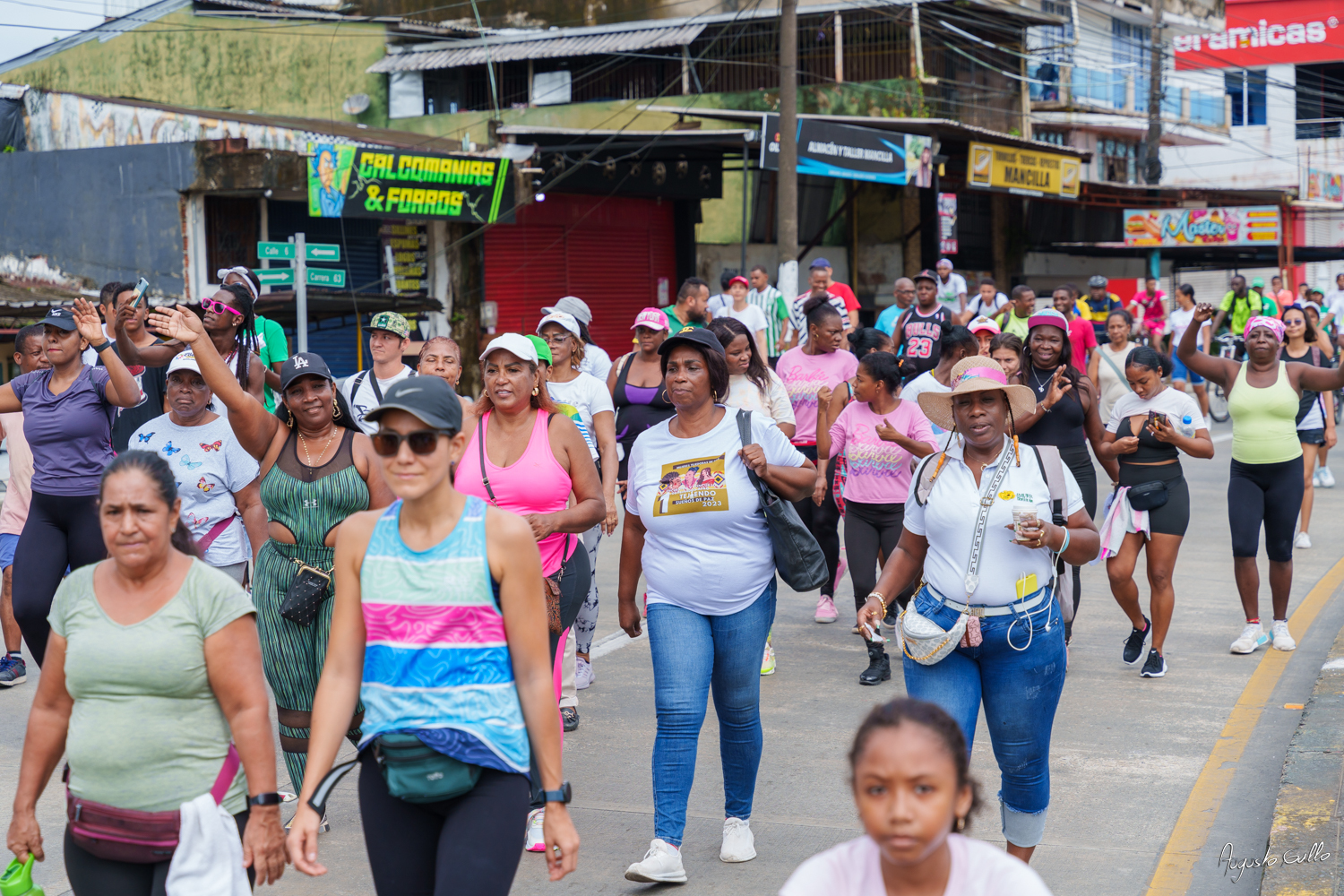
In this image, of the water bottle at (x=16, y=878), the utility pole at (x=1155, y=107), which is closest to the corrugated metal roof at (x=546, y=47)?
the utility pole at (x=1155, y=107)

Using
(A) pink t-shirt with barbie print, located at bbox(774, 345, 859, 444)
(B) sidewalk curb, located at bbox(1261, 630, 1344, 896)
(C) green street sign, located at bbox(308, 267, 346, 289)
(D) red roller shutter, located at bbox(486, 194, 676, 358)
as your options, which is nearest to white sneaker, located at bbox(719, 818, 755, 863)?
(B) sidewalk curb, located at bbox(1261, 630, 1344, 896)

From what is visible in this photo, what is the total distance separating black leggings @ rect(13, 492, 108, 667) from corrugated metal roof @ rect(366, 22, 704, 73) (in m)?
20.2

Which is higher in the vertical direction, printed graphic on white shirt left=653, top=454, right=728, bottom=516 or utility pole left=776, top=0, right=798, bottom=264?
utility pole left=776, top=0, right=798, bottom=264

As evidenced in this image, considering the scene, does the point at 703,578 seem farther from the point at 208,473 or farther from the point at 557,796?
the point at 208,473

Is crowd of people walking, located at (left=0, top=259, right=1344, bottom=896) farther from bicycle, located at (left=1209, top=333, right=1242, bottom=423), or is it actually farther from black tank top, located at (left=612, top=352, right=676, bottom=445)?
bicycle, located at (left=1209, top=333, right=1242, bottom=423)

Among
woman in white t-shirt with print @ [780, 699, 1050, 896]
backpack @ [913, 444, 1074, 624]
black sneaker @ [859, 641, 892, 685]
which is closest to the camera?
woman in white t-shirt with print @ [780, 699, 1050, 896]

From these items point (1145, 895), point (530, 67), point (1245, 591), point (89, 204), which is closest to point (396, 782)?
point (1145, 895)

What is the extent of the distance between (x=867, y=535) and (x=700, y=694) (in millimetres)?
3075

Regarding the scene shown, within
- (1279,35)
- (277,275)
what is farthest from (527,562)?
(1279,35)

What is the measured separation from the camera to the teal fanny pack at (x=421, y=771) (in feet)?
10.3

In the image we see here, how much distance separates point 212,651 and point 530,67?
2468 centimetres

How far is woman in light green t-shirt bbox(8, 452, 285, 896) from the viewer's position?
325 cm

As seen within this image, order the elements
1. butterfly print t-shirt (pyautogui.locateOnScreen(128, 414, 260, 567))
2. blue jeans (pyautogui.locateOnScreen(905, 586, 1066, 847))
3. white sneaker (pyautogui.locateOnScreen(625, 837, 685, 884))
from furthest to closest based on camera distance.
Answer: butterfly print t-shirt (pyautogui.locateOnScreen(128, 414, 260, 567)) → white sneaker (pyautogui.locateOnScreen(625, 837, 685, 884)) → blue jeans (pyautogui.locateOnScreen(905, 586, 1066, 847))

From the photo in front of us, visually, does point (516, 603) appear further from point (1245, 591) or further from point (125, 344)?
point (1245, 591)
